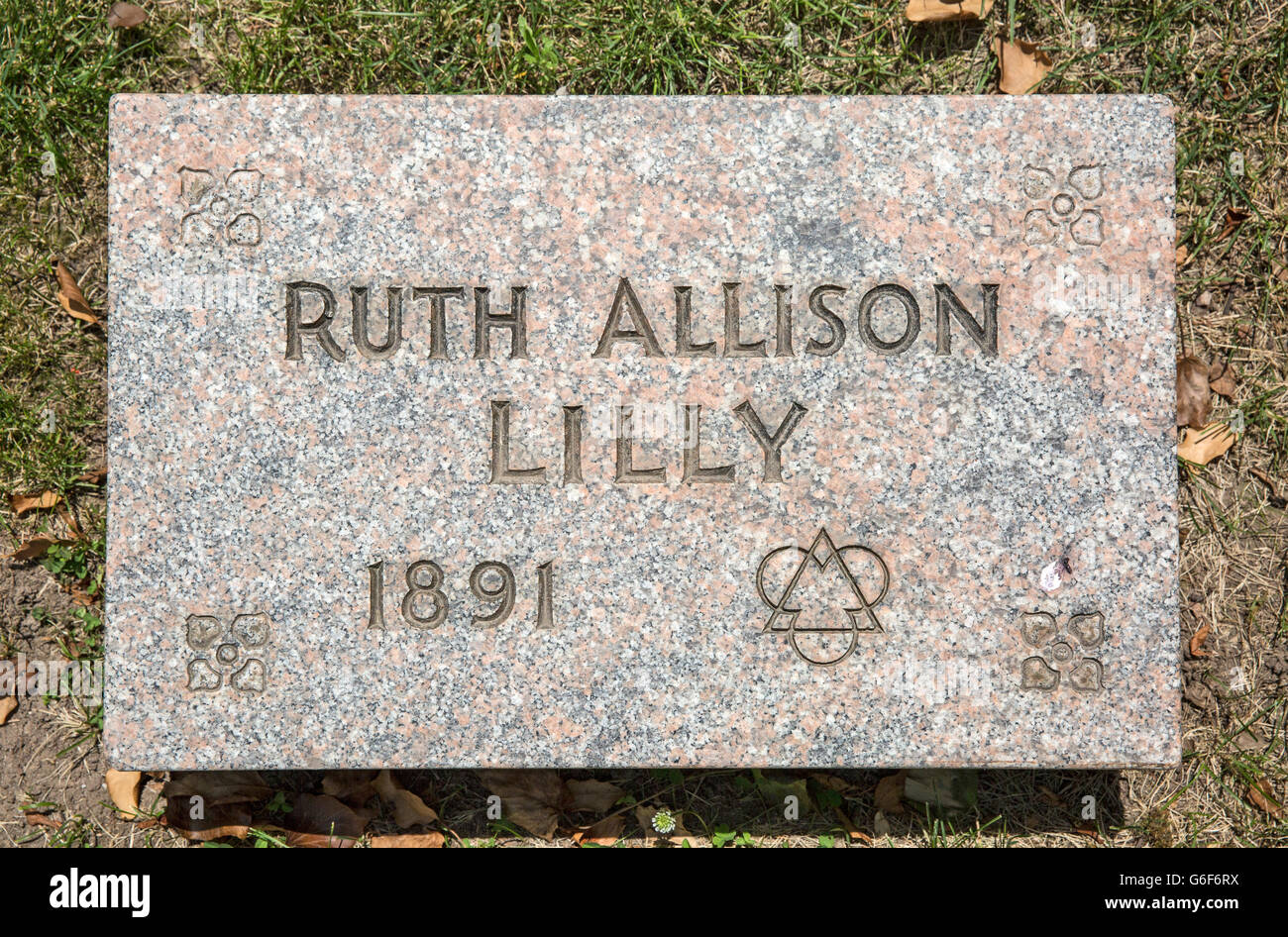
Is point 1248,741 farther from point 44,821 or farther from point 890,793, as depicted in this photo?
point 44,821

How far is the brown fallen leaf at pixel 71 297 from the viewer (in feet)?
9.46

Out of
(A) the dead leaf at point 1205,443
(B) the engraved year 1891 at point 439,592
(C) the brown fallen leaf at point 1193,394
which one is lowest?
(B) the engraved year 1891 at point 439,592

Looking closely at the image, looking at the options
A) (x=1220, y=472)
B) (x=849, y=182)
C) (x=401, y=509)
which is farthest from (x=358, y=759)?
(x=1220, y=472)

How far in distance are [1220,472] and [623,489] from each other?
1.87 m

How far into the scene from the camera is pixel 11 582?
291cm

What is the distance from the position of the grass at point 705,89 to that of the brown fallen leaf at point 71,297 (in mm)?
39

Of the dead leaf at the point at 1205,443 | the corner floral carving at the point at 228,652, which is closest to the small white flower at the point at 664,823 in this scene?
the corner floral carving at the point at 228,652

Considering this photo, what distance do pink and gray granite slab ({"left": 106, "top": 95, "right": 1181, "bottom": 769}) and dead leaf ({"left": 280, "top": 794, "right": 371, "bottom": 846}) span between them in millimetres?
443

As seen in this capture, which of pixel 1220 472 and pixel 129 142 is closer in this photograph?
pixel 129 142

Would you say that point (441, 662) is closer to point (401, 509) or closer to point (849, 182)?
point (401, 509)

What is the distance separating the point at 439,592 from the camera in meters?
2.39

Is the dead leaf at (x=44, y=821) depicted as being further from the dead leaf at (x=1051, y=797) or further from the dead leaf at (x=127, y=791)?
the dead leaf at (x=1051, y=797)

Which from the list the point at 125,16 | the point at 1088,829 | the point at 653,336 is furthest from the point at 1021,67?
the point at 125,16

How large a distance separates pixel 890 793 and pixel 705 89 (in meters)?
2.18
